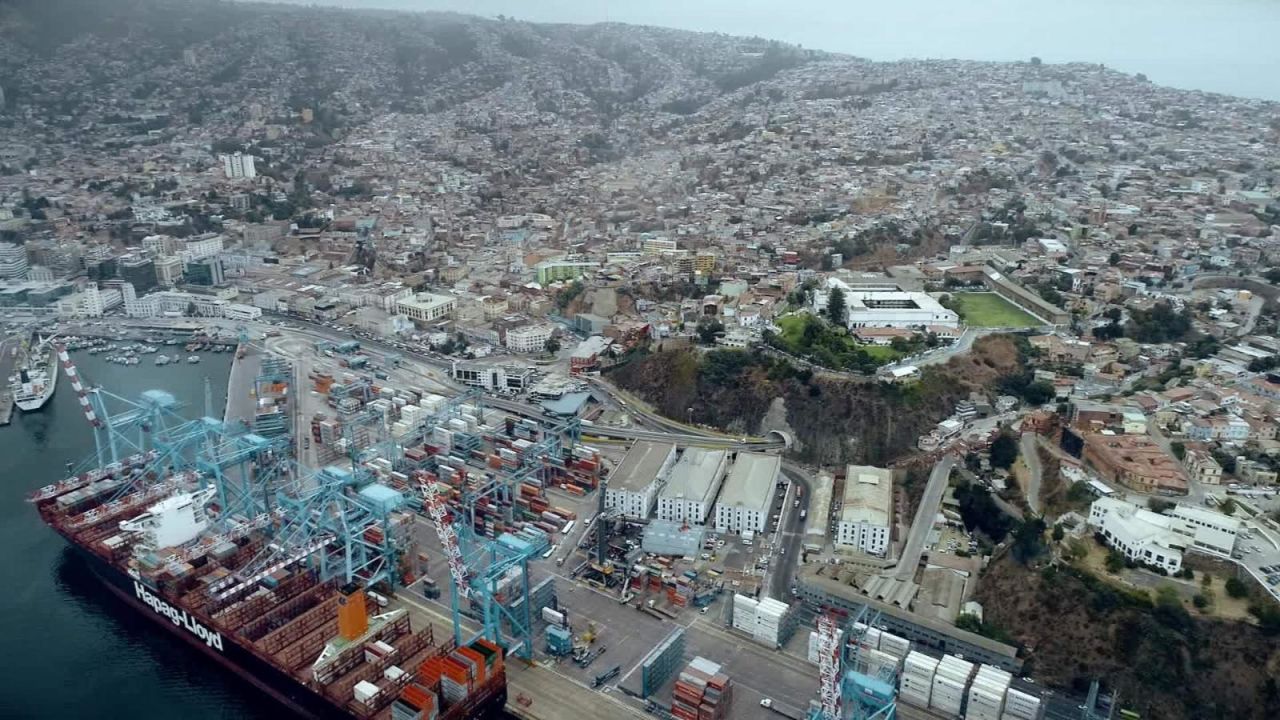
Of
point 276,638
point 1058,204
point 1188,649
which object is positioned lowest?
point 276,638

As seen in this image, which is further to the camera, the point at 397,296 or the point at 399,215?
Answer: the point at 399,215

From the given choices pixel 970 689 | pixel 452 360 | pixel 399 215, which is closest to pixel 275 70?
pixel 399 215

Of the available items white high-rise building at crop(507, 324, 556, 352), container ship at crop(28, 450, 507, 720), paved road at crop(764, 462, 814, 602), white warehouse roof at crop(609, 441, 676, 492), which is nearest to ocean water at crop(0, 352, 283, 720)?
container ship at crop(28, 450, 507, 720)

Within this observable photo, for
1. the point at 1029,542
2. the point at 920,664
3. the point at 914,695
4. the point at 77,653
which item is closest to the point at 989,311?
the point at 1029,542

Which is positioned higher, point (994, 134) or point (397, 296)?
point (994, 134)

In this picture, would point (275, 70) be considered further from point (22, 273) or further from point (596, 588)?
point (596, 588)

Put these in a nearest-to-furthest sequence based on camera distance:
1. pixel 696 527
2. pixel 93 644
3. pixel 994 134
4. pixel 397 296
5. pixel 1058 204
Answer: pixel 93 644
pixel 696 527
pixel 397 296
pixel 1058 204
pixel 994 134

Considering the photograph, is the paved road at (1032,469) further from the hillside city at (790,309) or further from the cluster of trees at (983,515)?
the cluster of trees at (983,515)
